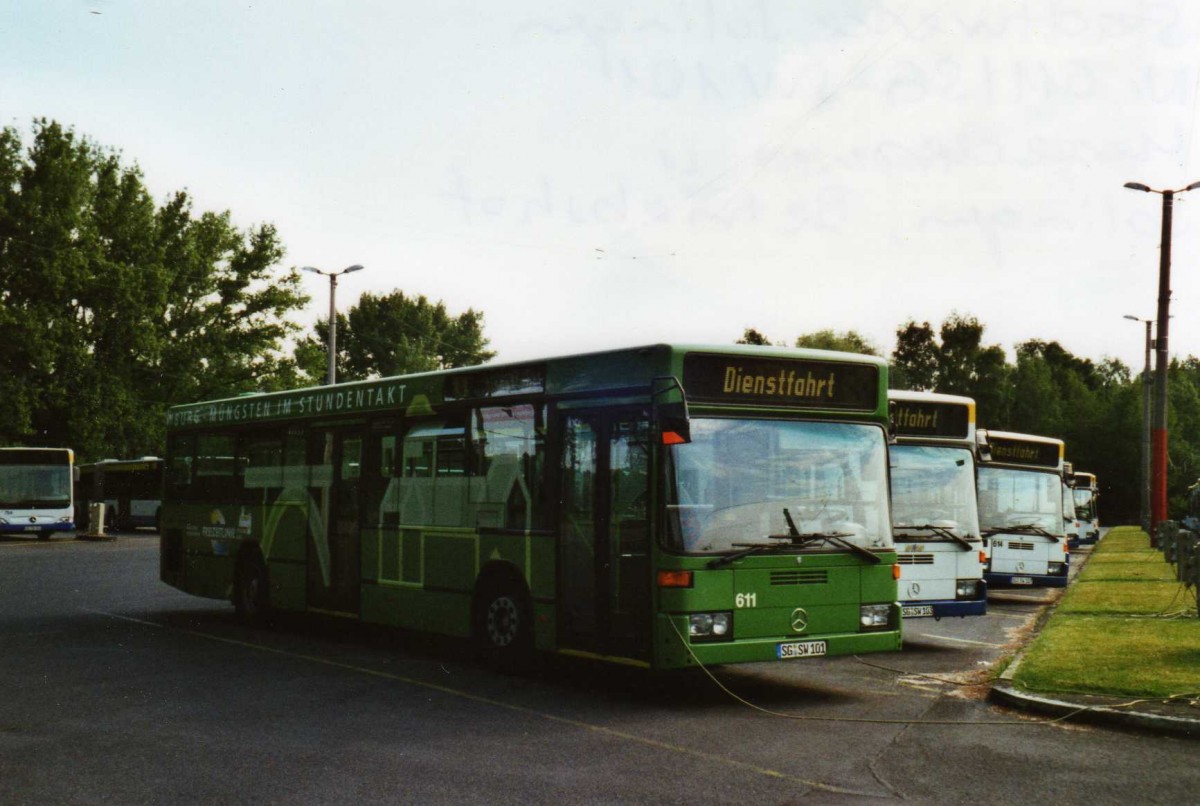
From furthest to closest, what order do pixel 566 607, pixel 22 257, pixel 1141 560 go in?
pixel 22 257, pixel 1141 560, pixel 566 607

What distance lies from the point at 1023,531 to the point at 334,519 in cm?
1187

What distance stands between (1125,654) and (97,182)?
174 ft

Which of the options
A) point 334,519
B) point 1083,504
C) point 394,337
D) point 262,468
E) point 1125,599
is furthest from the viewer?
point 394,337

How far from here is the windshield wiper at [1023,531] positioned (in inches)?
835

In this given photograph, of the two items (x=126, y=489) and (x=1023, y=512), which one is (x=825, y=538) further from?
(x=126, y=489)

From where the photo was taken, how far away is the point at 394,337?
300 ft

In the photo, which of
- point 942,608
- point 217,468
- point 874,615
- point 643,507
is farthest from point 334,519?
point 942,608

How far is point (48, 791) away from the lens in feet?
23.5

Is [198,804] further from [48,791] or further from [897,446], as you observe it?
[897,446]

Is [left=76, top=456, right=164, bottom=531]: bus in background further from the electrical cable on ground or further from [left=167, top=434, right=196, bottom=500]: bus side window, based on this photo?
the electrical cable on ground

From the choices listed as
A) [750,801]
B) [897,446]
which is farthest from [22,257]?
[750,801]

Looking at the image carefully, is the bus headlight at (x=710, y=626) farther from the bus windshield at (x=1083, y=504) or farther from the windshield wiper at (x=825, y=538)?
the bus windshield at (x=1083, y=504)

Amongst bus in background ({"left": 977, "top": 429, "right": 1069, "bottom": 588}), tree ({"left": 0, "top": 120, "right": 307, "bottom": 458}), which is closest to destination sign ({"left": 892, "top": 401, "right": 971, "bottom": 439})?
bus in background ({"left": 977, "top": 429, "right": 1069, "bottom": 588})

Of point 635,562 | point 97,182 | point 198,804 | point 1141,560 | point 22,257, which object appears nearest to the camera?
point 198,804
